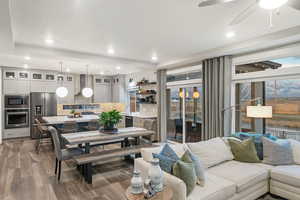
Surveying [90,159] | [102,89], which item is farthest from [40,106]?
[90,159]

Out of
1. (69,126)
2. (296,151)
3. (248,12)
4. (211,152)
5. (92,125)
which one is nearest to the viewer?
(248,12)

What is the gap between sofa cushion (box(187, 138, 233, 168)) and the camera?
279 centimetres

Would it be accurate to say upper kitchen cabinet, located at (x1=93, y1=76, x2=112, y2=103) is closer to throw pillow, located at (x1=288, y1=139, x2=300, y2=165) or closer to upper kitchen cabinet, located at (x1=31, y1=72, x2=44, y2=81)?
upper kitchen cabinet, located at (x1=31, y1=72, x2=44, y2=81)

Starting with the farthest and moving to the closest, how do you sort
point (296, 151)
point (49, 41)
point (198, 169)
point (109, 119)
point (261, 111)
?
point (109, 119), point (49, 41), point (261, 111), point (296, 151), point (198, 169)

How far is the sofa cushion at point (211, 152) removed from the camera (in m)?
2.79

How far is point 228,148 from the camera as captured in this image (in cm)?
321

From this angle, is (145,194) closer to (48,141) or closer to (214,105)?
(214,105)

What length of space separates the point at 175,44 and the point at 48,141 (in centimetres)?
559

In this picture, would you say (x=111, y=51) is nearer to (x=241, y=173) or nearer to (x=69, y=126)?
(x=69, y=126)

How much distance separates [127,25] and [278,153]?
130 inches

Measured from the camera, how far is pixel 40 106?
686 centimetres

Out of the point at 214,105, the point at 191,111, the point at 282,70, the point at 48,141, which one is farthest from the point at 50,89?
the point at 282,70

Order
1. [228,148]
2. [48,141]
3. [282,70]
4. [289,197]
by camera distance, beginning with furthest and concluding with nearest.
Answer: [48,141] → [282,70] → [228,148] → [289,197]

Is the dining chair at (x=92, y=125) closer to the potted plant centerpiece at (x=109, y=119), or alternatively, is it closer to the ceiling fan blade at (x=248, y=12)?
the potted plant centerpiece at (x=109, y=119)
